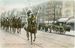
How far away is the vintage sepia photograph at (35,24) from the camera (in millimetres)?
3303

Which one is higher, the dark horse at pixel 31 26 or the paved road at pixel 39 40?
the dark horse at pixel 31 26

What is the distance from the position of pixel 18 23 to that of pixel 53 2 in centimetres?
57

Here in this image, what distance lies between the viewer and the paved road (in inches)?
129

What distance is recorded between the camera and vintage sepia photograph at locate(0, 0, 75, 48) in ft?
10.8

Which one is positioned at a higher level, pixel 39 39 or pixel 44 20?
pixel 44 20

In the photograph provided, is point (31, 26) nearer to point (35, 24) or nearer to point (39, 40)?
point (35, 24)

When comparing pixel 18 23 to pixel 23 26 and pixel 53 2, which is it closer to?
pixel 23 26

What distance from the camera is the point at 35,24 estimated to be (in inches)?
131

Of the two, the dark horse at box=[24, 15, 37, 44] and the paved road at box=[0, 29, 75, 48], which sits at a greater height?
the dark horse at box=[24, 15, 37, 44]

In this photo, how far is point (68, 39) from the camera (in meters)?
3.35

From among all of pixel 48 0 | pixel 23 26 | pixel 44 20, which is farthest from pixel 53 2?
pixel 23 26

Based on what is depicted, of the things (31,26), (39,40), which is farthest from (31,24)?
(39,40)

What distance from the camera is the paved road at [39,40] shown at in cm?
329

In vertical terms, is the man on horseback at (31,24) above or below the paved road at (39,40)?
above
